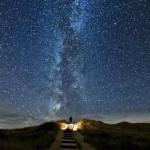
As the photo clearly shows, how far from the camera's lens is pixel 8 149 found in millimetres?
22375

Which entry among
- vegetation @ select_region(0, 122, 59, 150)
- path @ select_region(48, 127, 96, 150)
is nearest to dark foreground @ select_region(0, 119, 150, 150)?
vegetation @ select_region(0, 122, 59, 150)

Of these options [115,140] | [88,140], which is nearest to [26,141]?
Result: [88,140]

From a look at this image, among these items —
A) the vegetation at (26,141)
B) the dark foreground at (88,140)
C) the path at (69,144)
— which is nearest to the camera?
the vegetation at (26,141)

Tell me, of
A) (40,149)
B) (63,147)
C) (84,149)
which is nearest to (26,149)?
(40,149)

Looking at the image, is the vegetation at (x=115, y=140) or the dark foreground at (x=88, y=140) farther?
the vegetation at (x=115, y=140)

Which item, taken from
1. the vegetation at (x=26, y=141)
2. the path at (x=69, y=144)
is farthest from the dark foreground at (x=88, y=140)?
the path at (x=69, y=144)

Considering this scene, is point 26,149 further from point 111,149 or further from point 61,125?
point 61,125

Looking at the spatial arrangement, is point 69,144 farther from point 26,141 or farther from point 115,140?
point 115,140

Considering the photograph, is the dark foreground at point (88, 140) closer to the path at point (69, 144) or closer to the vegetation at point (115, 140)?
the vegetation at point (115, 140)

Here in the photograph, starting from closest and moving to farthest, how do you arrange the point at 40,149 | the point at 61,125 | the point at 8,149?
the point at 8,149, the point at 40,149, the point at 61,125

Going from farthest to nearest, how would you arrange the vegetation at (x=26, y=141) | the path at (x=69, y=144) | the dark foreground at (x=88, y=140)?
the dark foreground at (x=88, y=140) < the path at (x=69, y=144) < the vegetation at (x=26, y=141)

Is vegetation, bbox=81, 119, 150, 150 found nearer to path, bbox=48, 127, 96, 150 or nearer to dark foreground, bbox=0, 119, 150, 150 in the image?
dark foreground, bbox=0, 119, 150, 150

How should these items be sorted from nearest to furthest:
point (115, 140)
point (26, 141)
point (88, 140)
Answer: point (26, 141), point (88, 140), point (115, 140)

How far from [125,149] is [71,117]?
37.5 meters
